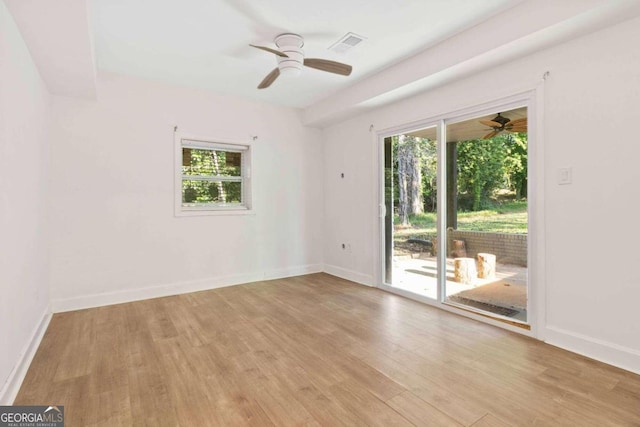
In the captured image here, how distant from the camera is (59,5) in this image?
1.96 m

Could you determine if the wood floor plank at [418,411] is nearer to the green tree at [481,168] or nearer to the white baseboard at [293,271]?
the green tree at [481,168]

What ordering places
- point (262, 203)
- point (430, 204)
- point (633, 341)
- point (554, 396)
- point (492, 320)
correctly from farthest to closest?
point (262, 203)
point (430, 204)
point (492, 320)
point (633, 341)
point (554, 396)

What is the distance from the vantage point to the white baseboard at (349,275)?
14.9 feet

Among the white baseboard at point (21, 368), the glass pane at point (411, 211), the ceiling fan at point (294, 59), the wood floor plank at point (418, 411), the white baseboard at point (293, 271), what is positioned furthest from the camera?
the white baseboard at point (293, 271)

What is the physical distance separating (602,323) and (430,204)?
1.82 m

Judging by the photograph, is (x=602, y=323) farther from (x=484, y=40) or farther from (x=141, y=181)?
(x=141, y=181)

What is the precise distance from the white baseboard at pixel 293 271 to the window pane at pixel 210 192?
1.20m

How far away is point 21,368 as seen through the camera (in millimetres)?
2168

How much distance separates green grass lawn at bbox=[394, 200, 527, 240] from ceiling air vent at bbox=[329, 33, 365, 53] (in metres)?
1.98

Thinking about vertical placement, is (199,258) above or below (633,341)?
above

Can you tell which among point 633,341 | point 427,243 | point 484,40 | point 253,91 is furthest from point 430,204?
point 253,91

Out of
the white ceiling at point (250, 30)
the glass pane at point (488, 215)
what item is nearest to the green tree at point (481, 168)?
the glass pane at point (488, 215)

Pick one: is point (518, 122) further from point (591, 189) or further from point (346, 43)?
point (346, 43)

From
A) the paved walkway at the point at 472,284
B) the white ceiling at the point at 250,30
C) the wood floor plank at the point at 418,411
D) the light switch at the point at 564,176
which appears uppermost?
the white ceiling at the point at 250,30
